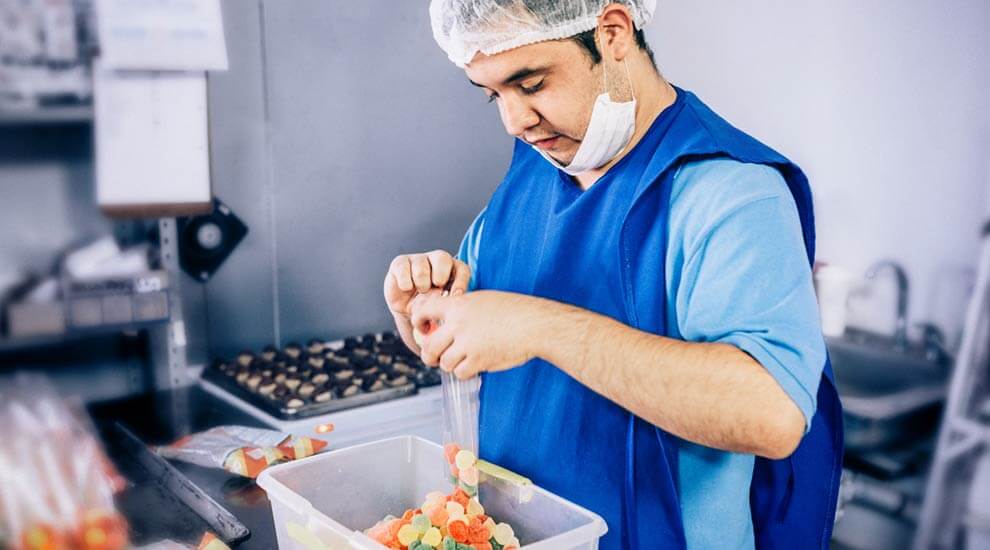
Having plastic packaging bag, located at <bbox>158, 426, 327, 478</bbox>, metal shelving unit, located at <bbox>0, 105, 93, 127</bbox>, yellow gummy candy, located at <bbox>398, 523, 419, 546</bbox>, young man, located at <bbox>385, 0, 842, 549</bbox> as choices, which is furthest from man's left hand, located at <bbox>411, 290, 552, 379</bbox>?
plastic packaging bag, located at <bbox>158, 426, 327, 478</bbox>

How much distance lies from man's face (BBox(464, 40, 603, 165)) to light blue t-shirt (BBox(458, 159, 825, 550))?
203 millimetres

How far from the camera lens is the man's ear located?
129 centimetres

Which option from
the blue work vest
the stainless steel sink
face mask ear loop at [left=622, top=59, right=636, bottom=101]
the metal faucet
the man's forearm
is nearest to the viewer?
the man's forearm

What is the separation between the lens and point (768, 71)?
321 cm

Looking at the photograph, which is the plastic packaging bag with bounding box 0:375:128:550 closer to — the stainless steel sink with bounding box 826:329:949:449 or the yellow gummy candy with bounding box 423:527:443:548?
the yellow gummy candy with bounding box 423:527:443:548

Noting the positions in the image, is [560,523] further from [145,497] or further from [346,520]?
[145,497]

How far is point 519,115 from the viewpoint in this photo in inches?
50.1

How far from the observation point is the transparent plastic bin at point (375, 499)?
1.01 meters

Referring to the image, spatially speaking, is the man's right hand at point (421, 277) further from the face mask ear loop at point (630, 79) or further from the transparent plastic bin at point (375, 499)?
the face mask ear loop at point (630, 79)

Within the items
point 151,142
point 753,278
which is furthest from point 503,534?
point 151,142

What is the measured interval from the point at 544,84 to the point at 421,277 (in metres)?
0.38

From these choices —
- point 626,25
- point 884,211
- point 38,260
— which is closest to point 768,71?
point 884,211

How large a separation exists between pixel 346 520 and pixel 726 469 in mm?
601

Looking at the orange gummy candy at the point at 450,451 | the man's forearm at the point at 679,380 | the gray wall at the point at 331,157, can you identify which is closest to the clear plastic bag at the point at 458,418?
the orange gummy candy at the point at 450,451
